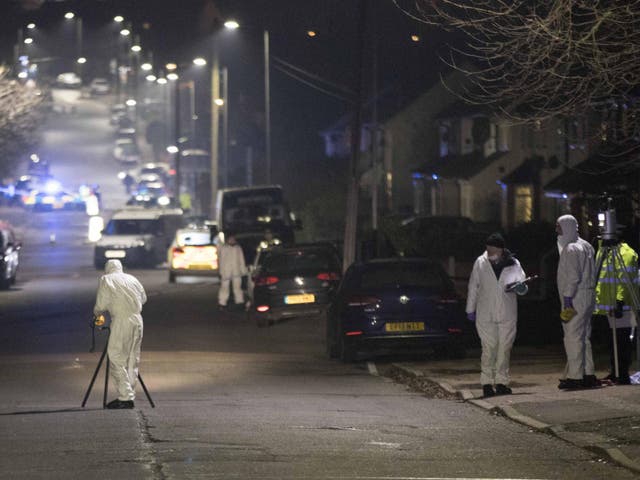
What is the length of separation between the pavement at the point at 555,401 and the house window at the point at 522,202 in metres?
35.4

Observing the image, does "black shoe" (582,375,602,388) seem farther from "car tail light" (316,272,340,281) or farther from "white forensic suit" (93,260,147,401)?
"car tail light" (316,272,340,281)

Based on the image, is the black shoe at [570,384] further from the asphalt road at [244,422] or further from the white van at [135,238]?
the white van at [135,238]

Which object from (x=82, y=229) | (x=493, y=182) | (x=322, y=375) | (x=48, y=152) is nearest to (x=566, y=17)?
(x=322, y=375)

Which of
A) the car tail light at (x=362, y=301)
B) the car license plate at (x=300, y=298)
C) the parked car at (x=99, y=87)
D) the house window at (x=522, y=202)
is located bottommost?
the car license plate at (x=300, y=298)

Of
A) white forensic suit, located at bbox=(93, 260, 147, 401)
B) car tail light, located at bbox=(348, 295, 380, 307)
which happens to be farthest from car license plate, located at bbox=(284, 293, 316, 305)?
white forensic suit, located at bbox=(93, 260, 147, 401)

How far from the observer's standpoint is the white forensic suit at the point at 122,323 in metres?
14.2

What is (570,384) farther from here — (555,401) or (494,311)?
(494,311)

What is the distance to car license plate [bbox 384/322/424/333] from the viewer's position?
62.6 feet

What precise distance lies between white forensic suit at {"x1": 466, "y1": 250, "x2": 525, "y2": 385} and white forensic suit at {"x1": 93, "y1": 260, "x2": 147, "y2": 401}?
3474 mm

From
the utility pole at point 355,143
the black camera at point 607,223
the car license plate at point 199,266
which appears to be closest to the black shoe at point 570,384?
the black camera at point 607,223

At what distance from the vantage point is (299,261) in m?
26.7

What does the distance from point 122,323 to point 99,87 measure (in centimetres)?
11089

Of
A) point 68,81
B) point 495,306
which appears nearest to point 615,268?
point 495,306

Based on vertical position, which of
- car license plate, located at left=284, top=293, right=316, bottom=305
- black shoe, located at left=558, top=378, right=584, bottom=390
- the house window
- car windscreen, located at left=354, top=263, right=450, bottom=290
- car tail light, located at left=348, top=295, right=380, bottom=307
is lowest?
black shoe, located at left=558, top=378, right=584, bottom=390
